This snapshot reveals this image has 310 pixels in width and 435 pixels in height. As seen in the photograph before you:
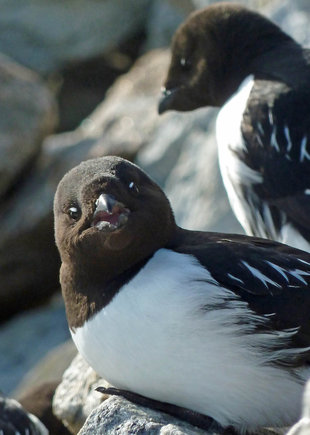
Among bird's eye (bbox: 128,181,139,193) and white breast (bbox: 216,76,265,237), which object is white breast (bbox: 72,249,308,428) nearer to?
bird's eye (bbox: 128,181,139,193)

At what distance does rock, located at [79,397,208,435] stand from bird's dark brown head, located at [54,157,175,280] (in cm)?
60

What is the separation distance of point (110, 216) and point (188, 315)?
54 cm

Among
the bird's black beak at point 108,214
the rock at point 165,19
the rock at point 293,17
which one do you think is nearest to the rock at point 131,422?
the bird's black beak at point 108,214

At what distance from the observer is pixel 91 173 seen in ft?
16.2

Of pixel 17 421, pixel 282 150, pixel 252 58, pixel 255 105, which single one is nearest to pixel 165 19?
pixel 252 58

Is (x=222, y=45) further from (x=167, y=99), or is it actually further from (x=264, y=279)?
(x=264, y=279)

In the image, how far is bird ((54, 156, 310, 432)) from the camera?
178 inches

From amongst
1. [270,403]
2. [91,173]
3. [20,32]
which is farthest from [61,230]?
[20,32]

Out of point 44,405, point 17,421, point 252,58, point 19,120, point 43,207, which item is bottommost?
point 43,207

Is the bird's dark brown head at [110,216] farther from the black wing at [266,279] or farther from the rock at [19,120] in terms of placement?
the rock at [19,120]

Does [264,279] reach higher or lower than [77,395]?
higher

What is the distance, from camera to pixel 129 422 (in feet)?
14.5

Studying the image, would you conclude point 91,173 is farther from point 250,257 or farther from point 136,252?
point 250,257

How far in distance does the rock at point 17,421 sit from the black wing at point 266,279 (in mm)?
1917
